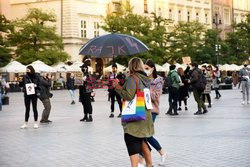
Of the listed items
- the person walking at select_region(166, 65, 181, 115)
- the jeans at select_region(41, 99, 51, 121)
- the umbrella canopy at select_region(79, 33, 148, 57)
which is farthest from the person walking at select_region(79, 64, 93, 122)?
the person walking at select_region(166, 65, 181, 115)

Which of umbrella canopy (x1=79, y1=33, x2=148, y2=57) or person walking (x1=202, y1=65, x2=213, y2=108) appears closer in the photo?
umbrella canopy (x1=79, y1=33, x2=148, y2=57)

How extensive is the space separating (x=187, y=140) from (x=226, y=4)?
260 ft

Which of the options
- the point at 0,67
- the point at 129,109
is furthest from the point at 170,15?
the point at 129,109

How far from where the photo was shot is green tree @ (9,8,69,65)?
52.0 metres

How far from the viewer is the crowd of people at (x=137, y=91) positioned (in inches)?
314

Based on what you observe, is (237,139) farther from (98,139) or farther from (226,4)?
(226,4)

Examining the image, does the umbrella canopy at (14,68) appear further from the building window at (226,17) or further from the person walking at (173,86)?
the building window at (226,17)

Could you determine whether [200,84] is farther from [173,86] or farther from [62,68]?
[62,68]

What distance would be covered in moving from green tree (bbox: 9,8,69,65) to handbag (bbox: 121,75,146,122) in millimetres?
44079

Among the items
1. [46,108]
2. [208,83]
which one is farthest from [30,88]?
[208,83]

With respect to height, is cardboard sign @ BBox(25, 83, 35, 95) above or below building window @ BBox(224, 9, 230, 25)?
below

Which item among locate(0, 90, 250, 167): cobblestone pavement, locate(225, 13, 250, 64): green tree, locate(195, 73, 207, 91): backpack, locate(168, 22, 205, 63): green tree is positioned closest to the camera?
locate(0, 90, 250, 167): cobblestone pavement

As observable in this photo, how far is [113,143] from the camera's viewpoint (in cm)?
1216

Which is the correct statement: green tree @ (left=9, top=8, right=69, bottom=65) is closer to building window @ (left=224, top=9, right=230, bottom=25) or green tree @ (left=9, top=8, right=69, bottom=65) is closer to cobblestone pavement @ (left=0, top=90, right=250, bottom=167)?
cobblestone pavement @ (left=0, top=90, right=250, bottom=167)
